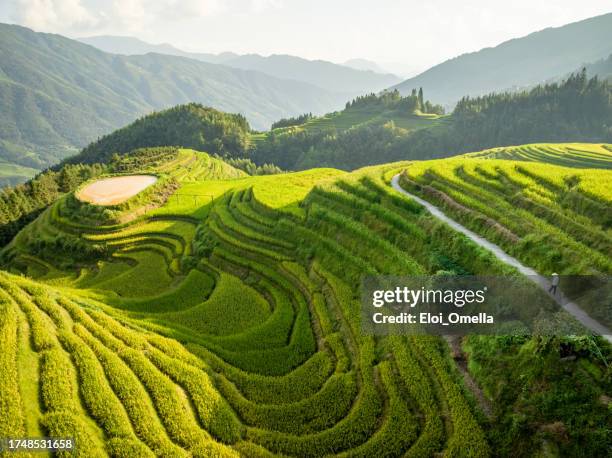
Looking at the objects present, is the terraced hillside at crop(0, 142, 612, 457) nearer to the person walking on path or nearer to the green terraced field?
the person walking on path

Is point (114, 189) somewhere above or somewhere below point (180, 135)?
below

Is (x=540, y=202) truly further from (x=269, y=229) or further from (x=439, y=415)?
(x=269, y=229)

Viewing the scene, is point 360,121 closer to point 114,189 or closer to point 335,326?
point 114,189

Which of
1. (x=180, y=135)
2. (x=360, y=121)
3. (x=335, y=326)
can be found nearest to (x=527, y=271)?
(x=335, y=326)

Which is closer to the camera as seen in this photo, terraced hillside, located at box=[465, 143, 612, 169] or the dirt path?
the dirt path

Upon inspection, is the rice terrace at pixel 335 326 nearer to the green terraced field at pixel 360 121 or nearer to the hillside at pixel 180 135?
the hillside at pixel 180 135

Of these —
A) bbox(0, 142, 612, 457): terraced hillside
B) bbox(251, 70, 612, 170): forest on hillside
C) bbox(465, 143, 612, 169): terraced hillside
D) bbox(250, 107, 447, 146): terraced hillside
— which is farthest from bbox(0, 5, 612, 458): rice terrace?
bbox(250, 107, 447, 146): terraced hillside
